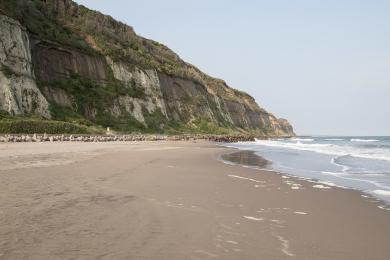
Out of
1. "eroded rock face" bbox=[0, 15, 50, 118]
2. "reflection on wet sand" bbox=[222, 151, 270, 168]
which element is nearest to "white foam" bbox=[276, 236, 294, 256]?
"reflection on wet sand" bbox=[222, 151, 270, 168]

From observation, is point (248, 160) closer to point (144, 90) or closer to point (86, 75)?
point (86, 75)

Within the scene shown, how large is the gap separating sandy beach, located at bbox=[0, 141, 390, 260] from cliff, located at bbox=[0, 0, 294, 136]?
3397cm

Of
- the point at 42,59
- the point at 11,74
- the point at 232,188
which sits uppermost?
the point at 42,59

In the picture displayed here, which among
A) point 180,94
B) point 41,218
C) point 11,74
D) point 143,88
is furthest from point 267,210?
point 180,94

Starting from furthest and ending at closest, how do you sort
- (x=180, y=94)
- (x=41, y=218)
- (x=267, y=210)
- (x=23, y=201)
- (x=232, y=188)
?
(x=180, y=94), (x=232, y=188), (x=267, y=210), (x=23, y=201), (x=41, y=218)

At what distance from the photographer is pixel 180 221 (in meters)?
5.77

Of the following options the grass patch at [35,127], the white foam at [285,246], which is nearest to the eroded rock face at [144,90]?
the grass patch at [35,127]

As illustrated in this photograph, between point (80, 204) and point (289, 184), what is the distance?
6.20m

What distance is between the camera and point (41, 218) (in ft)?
17.8

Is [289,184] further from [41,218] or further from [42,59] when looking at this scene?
[42,59]

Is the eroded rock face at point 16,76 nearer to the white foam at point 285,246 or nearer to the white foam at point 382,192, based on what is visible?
the white foam at point 382,192

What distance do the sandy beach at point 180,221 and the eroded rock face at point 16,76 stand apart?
1246 inches

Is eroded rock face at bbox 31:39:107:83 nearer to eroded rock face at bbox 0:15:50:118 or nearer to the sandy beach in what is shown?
eroded rock face at bbox 0:15:50:118

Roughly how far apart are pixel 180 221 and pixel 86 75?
56.4m
